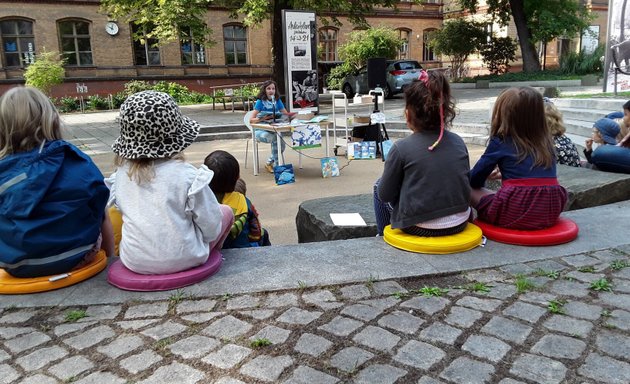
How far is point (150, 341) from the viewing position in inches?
88.5

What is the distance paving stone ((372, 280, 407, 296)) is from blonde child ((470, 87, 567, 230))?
3.36ft

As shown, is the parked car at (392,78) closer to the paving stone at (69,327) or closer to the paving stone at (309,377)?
the paving stone at (69,327)

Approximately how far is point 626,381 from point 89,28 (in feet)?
84.6

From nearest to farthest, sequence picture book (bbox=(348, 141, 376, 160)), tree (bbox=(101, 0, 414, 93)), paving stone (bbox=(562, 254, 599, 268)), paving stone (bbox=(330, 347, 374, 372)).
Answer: paving stone (bbox=(330, 347, 374, 372)) → paving stone (bbox=(562, 254, 599, 268)) → picture book (bbox=(348, 141, 376, 160)) → tree (bbox=(101, 0, 414, 93))

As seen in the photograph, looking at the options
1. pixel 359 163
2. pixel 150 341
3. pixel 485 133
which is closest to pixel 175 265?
pixel 150 341

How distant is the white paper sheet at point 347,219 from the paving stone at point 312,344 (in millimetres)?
1543

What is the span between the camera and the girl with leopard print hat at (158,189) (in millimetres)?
2578

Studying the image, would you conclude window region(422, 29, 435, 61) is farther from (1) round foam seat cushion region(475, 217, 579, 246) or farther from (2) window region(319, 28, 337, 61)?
(1) round foam seat cushion region(475, 217, 579, 246)

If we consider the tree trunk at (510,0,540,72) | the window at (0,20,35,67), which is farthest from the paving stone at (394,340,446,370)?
the window at (0,20,35,67)

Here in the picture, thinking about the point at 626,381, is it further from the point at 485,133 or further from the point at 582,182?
the point at 485,133

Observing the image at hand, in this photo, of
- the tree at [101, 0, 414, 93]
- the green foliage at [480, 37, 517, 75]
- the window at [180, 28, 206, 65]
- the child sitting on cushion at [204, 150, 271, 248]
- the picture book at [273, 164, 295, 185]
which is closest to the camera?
the child sitting on cushion at [204, 150, 271, 248]

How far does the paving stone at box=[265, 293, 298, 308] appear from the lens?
2.55 meters

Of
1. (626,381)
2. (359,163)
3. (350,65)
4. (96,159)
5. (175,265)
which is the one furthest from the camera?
(350,65)

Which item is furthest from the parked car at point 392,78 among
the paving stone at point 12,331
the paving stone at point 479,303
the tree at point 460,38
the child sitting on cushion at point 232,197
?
the paving stone at point 12,331
